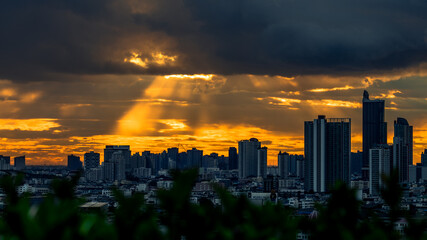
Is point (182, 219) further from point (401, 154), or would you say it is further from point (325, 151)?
point (401, 154)

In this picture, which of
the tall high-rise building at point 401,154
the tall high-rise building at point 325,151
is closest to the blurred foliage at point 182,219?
the tall high-rise building at point 325,151

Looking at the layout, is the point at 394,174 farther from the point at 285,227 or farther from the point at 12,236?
the point at 12,236

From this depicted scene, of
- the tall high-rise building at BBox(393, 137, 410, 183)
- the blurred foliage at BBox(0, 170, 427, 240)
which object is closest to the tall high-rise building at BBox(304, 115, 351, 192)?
→ the tall high-rise building at BBox(393, 137, 410, 183)

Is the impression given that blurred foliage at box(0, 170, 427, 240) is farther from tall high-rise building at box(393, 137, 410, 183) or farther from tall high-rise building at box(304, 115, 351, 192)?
tall high-rise building at box(393, 137, 410, 183)

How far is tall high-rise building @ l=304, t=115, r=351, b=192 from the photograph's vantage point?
5531 inches

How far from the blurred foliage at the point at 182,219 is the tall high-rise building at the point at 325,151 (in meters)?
129

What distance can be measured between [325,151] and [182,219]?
132624 millimetres

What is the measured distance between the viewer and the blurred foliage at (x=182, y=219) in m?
9.11

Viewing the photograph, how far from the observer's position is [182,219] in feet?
37.6

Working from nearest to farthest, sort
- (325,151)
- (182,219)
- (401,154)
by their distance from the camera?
(182,219) < (325,151) < (401,154)

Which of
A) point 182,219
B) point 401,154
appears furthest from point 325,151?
point 182,219

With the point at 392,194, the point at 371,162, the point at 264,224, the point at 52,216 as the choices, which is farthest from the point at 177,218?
the point at 371,162

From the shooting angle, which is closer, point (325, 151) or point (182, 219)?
point (182, 219)

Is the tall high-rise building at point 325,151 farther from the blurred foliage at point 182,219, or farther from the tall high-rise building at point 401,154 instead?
the blurred foliage at point 182,219
